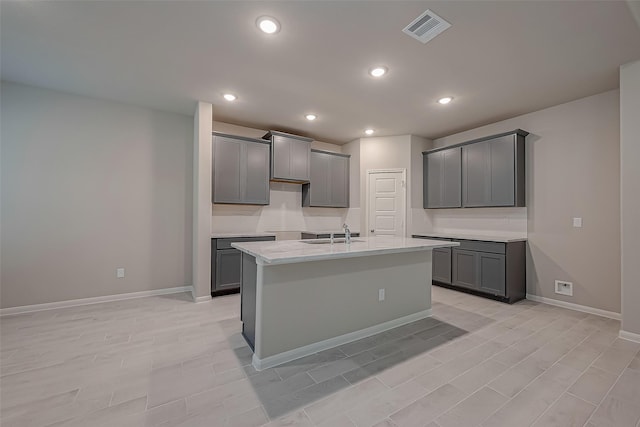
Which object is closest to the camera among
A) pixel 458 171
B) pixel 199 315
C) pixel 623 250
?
pixel 623 250

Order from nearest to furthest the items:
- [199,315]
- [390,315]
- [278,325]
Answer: [278,325] → [390,315] → [199,315]

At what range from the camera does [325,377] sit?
6.43 feet

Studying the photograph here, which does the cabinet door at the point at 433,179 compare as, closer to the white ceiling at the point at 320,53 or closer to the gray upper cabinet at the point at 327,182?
the white ceiling at the point at 320,53

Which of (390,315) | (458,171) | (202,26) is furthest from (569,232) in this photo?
(202,26)

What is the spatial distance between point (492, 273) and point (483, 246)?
1.28 feet

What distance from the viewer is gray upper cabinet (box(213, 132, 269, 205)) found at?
13.7ft

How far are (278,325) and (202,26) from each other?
8.36ft

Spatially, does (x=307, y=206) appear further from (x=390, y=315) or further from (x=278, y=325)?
(x=278, y=325)

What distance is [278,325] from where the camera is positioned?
2.15 metres

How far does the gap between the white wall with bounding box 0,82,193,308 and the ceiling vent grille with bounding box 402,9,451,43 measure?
356 centimetres

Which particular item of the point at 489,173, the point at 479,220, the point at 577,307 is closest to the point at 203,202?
the point at 489,173

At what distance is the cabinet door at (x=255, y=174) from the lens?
439cm

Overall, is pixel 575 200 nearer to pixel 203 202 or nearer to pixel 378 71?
pixel 378 71

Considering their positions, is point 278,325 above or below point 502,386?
above
